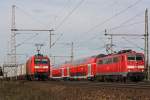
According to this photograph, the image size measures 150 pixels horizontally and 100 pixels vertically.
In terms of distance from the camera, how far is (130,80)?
42625 millimetres

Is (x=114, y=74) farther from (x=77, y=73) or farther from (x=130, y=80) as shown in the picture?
(x=77, y=73)

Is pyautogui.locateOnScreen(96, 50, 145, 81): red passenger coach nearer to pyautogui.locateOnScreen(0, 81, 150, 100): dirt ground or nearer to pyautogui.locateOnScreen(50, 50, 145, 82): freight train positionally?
pyautogui.locateOnScreen(50, 50, 145, 82): freight train

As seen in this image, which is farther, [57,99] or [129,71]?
[129,71]

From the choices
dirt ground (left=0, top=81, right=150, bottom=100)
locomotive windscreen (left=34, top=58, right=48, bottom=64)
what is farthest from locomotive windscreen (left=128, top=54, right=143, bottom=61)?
locomotive windscreen (left=34, top=58, right=48, bottom=64)

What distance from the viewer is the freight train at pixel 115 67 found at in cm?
4194

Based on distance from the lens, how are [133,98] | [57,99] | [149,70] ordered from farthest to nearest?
[149,70]
[57,99]
[133,98]

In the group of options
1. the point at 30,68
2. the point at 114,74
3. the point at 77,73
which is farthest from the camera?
the point at 77,73

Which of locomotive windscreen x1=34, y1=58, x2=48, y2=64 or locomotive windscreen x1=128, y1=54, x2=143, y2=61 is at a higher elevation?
locomotive windscreen x1=128, y1=54, x2=143, y2=61

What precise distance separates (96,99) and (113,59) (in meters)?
28.2

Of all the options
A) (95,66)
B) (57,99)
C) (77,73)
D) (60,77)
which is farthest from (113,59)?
(60,77)

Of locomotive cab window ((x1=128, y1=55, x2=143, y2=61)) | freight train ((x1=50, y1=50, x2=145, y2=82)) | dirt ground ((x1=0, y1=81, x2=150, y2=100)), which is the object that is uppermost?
locomotive cab window ((x1=128, y1=55, x2=143, y2=61))

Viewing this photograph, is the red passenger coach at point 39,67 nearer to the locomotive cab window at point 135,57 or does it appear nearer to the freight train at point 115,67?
the freight train at point 115,67

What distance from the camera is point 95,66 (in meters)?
54.9

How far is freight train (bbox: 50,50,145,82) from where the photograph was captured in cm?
4194
